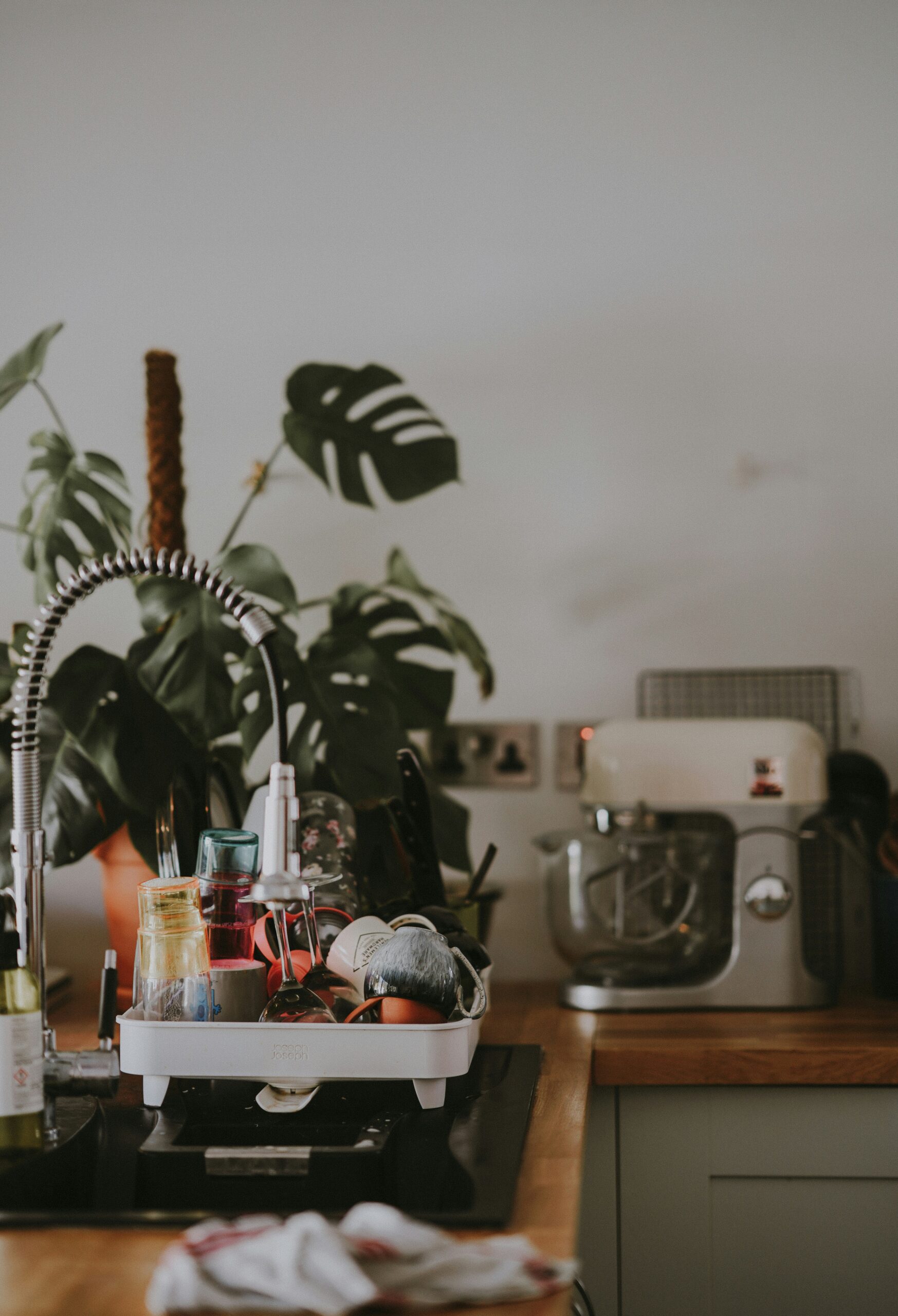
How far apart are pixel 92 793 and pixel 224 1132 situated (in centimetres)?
54

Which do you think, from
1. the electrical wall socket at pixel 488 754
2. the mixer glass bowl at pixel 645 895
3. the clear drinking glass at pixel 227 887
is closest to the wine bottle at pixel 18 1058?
the clear drinking glass at pixel 227 887

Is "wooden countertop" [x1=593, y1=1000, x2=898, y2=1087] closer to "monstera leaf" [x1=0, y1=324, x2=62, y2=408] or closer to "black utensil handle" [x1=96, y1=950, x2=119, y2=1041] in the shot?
"black utensil handle" [x1=96, y1=950, x2=119, y2=1041]

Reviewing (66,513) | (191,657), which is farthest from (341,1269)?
(66,513)

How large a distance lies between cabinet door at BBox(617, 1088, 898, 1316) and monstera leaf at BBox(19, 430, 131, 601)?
0.98 m

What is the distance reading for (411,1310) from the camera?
2.14 feet

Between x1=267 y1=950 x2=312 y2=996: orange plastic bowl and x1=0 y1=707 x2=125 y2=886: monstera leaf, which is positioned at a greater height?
x1=0 y1=707 x2=125 y2=886: monstera leaf

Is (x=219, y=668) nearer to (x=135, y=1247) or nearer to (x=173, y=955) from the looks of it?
(x=173, y=955)

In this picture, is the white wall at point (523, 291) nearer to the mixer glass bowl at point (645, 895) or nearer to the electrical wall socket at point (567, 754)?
the electrical wall socket at point (567, 754)

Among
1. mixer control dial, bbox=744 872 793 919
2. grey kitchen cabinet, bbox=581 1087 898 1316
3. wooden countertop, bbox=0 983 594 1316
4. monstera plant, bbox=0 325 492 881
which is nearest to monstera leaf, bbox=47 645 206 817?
monstera plant, bbox=0 325 492 881

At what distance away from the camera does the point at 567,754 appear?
1.84 m

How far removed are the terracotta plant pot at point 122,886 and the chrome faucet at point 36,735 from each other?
1.46 ft

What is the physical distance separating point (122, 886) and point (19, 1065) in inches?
24.4

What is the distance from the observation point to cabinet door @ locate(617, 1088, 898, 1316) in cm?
128

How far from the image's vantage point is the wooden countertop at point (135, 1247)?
2.16 ft
